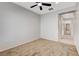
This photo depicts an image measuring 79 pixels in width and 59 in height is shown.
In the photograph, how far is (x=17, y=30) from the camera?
3807 mm

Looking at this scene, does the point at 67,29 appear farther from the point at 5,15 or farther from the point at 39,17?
the point at 5,15

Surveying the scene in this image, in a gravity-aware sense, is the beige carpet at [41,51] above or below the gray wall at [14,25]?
below

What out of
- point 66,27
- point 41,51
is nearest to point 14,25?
point 41,51

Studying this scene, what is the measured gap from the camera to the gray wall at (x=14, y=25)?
3.11 m

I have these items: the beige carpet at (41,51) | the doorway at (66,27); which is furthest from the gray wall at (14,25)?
the doorway at (66,27)

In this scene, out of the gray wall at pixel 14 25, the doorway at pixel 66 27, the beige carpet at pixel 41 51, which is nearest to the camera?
the beige carpet at pixel 41 51

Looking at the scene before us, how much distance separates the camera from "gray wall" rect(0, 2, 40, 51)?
122 inches

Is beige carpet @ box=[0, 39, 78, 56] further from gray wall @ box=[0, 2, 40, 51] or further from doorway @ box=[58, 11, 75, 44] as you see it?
doorway @ box=[58, 11, 75, 44]

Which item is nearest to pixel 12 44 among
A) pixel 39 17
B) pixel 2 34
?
pixel 2 34

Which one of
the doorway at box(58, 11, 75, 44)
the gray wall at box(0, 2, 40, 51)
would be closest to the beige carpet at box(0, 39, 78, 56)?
the gray wall at box(0, 2, 40, 51)

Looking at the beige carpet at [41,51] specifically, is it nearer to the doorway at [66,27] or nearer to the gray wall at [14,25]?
the gray wall at [14,25]

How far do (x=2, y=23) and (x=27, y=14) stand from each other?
72.6 inches

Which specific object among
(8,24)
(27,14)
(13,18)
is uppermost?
(27,14)

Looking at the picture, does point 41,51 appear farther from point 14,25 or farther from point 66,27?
point 66,27
